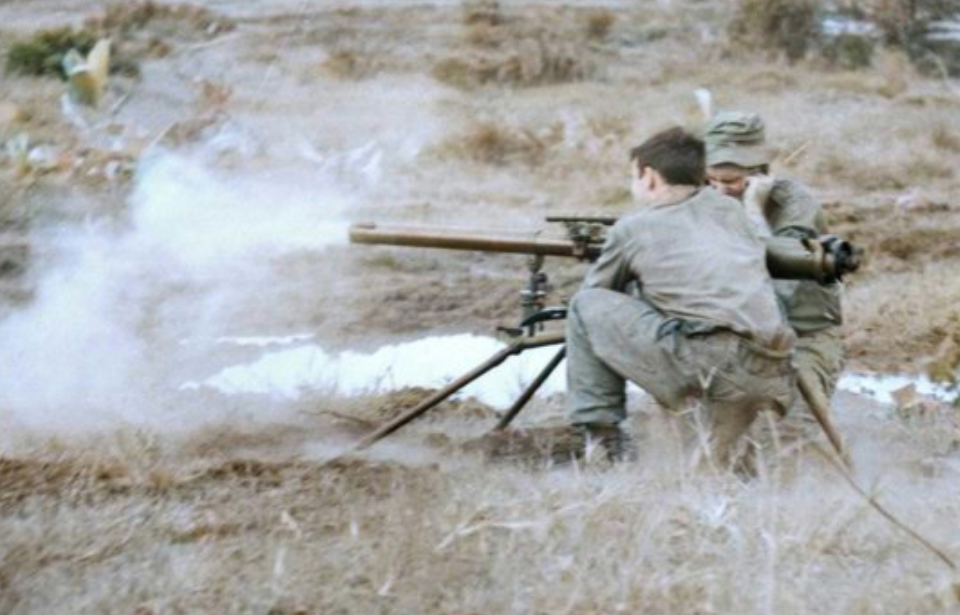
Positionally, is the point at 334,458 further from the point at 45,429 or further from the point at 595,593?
the point at 595,593

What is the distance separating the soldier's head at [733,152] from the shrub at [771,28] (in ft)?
14.0

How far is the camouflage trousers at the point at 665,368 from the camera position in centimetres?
534

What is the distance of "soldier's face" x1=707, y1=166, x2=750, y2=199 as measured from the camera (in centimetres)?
608

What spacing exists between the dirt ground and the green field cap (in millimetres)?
997

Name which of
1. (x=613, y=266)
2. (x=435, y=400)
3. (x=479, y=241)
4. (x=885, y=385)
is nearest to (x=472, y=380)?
(x=435, y=400)

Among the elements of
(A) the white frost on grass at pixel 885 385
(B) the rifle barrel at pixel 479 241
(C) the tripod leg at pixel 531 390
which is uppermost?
(B) the rifle barrel at pixel 479 241

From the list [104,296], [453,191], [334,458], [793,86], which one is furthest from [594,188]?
[334,458]

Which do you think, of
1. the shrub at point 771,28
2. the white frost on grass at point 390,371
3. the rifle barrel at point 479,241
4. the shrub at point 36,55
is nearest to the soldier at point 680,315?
the rifle barrel at point 479,241

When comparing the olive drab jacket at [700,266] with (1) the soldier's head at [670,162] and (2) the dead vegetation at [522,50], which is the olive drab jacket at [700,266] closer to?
(1) the soldier's head at [670,162]

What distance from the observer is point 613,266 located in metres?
5.52

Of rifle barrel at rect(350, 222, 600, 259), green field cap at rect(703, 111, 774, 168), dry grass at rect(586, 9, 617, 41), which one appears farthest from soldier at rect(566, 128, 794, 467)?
dry grass at rect(586, 9, 617, 41)

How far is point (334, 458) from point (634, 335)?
1082 millimetres

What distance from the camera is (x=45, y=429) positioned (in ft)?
20.6

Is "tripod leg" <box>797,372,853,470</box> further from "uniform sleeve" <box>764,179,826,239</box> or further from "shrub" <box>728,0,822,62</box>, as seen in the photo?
"shrub" <box>728,0,822,62</box>
